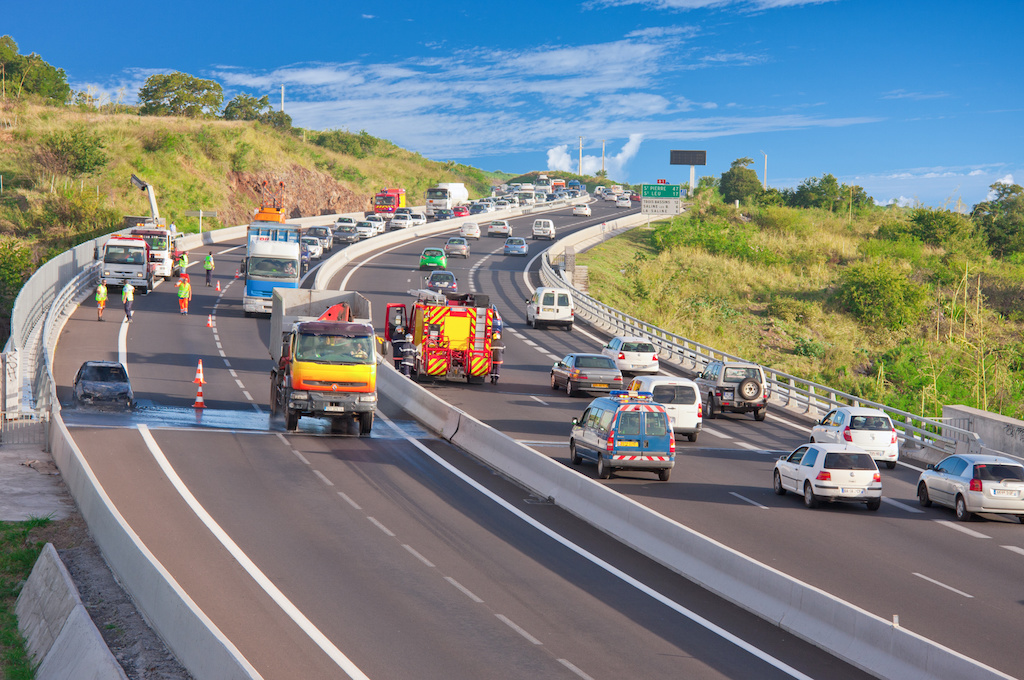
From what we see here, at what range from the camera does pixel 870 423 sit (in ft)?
91.5

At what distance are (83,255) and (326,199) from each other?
73.7 metres

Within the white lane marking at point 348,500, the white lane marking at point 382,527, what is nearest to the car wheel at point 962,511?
the white lane marking at point 382,527

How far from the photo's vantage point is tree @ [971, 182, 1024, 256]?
94.5 m

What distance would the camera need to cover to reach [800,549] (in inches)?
705

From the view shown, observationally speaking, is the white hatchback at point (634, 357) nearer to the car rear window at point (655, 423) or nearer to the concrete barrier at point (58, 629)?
the car rear window at point (655, 423)

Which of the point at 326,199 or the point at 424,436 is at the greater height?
the point at 326,199

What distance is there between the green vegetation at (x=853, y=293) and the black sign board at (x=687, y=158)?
5.85 meters

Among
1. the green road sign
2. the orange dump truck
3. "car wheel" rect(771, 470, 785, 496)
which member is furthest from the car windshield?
the green road sign

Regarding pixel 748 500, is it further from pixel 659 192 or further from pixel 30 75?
pixel 30 75

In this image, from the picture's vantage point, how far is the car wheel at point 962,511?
21359 mm

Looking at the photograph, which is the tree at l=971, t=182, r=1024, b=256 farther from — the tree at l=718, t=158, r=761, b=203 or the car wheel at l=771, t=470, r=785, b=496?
the car wheel at l=771, t=470, r=785, b=496

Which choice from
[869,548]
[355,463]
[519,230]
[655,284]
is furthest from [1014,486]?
[519,230]

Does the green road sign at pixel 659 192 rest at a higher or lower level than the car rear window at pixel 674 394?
higher

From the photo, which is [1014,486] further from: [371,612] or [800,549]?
[371,612]
